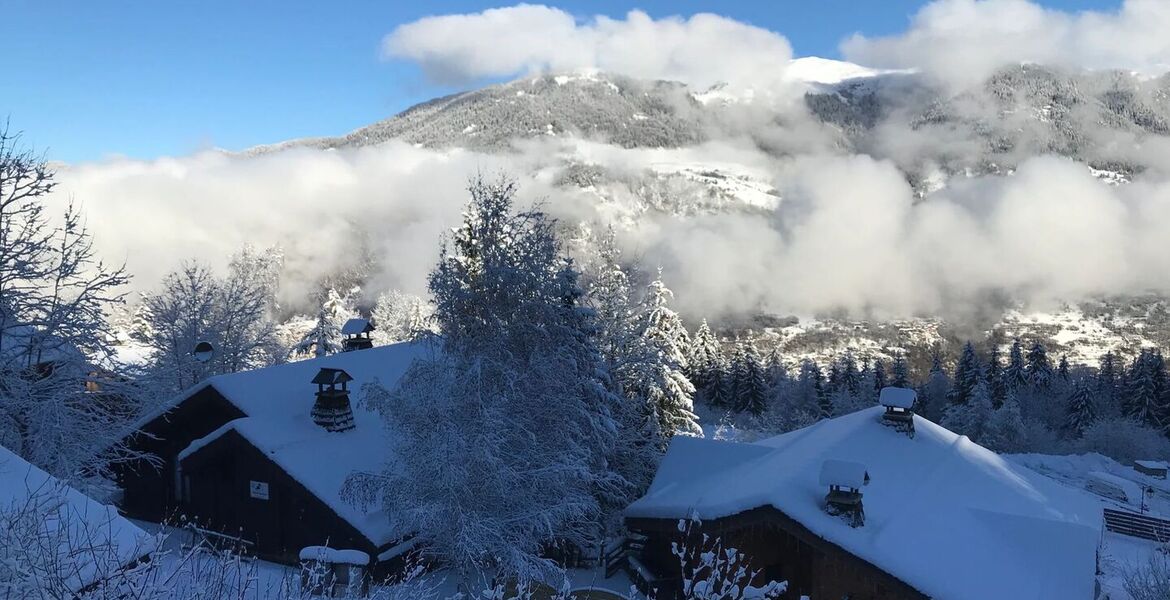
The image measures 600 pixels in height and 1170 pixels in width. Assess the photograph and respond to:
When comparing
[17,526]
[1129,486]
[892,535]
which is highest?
[17,526]

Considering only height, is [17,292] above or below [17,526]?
above

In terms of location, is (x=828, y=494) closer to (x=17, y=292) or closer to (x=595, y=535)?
(x=595, y=535)

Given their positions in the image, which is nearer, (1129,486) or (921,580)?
(921,580)

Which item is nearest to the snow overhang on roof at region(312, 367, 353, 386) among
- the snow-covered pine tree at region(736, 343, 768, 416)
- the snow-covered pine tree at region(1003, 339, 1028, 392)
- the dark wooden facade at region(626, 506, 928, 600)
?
the dark wooden facade at region(626, 506, 928, 600)

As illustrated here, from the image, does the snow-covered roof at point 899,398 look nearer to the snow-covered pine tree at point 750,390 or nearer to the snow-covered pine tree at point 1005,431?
the snow-covered pine tree at point 1005,431

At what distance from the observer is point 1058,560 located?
14.9m

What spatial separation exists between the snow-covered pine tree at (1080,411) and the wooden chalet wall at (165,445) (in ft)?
216

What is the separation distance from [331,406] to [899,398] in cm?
1712

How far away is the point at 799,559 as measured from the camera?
1505 centimetres

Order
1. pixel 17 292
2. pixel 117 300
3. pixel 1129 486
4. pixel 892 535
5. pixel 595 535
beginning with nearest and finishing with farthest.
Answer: pixel 892 535
pixel 17 292
pixel 117 300
pixel 595 535
pixel 1129 486

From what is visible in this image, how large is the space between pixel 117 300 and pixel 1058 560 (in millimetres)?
23620

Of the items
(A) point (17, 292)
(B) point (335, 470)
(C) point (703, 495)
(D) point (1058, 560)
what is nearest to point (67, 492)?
(B) point (335, 470)

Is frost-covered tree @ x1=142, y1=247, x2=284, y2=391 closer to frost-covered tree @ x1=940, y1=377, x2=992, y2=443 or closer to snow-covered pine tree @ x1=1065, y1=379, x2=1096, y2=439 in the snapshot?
frost-covered tree @ x1=940, y1=377, x2=992, y2=443

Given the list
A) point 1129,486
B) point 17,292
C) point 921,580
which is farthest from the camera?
point 1129,486
